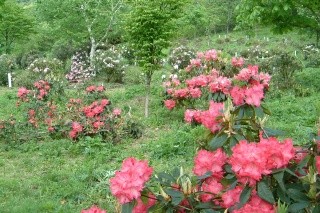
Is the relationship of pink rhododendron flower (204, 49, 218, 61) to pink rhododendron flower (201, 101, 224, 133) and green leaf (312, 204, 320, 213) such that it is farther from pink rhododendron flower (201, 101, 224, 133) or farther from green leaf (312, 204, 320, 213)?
green leaf (312, 204, 320, 213)

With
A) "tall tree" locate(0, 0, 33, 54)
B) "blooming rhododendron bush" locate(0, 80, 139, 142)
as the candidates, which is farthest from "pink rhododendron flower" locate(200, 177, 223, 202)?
"tall tree" locate(0, 0, 33, 54)

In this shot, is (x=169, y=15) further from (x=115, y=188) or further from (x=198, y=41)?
(x=198, y=41)

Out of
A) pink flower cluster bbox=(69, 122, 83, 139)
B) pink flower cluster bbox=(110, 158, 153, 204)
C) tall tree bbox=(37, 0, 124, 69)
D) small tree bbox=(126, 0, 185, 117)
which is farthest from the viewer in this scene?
tall tree bbox=(37, 0, 124, 69)

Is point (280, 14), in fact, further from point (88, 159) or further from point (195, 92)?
point (88, 159)

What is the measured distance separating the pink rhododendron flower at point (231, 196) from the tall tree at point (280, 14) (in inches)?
404

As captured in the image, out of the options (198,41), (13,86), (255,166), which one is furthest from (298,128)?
(198,41)

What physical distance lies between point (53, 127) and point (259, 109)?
284 inches

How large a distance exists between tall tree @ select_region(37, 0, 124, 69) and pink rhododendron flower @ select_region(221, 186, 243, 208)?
21491 mm

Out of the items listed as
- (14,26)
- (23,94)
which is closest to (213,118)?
(23,94)

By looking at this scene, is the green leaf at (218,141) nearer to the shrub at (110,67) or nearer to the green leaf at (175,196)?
the green leaf at (175,196)

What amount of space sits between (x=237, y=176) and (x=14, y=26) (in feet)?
96.4

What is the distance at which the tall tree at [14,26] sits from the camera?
28681 mm

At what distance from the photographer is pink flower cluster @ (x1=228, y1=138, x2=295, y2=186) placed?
186 cm

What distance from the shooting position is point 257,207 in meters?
1.94
